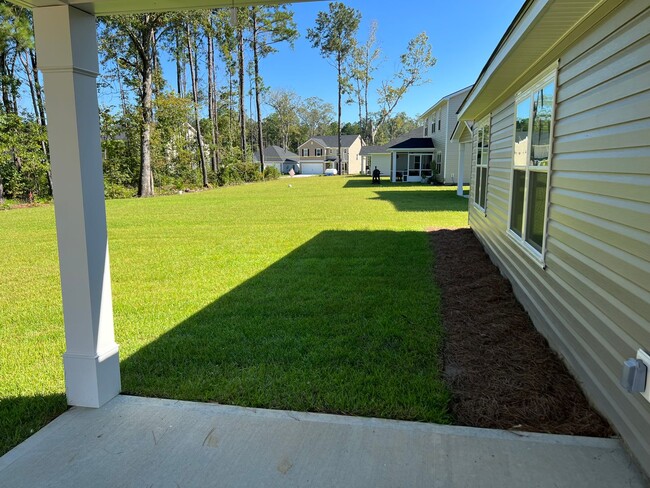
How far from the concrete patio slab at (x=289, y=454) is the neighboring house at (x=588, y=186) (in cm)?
39

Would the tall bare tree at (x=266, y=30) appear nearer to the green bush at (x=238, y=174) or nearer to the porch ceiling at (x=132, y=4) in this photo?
the green bush at (x=238, y=174)

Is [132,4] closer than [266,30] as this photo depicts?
Yes

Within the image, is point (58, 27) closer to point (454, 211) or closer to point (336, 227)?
point (336, 227)

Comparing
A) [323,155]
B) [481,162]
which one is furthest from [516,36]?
[323,155]

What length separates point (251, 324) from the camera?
4391 millimetres

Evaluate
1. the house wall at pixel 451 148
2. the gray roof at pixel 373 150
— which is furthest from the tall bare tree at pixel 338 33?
the house wall at pixel 451 148

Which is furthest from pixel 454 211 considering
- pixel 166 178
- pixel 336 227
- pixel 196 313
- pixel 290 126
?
pixel 290 126

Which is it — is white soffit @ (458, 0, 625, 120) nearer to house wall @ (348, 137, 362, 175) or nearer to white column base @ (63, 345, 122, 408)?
white column base @ (63, 345, 122, 408)

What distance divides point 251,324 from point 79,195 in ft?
7.11

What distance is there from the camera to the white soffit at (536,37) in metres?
2.91

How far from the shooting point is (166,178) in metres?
26.2

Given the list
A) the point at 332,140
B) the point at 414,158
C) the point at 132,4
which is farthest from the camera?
the point at 332,140

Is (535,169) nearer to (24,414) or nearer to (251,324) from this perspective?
(251,324)

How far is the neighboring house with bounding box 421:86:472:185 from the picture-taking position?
24422mm
